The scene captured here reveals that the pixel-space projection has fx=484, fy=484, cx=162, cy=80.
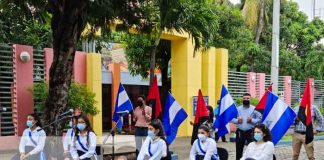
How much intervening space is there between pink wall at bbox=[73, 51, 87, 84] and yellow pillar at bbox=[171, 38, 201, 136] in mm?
4791

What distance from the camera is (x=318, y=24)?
1337 inches

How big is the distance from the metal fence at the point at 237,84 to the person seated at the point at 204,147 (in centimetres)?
1456

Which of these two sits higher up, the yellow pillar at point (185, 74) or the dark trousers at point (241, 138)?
the yellow pillar at point (185, 74)

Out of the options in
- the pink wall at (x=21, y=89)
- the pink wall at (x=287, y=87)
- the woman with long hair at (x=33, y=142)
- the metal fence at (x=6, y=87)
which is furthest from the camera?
the pink wall at (x=287, y=87)

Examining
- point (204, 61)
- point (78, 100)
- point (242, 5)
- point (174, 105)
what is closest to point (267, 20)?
point (242, 5)

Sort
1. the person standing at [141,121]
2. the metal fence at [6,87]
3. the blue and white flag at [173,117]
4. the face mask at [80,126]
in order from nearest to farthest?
the face mask at [80,126] < the blue and white flag at [173,117] < the person standing at [141,121] < the metal fence at [6,87]

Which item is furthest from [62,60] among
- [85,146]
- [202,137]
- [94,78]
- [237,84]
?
[237,84]

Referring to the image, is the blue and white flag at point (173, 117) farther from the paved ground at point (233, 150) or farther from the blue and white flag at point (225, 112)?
the paved ground at point (233, 150)

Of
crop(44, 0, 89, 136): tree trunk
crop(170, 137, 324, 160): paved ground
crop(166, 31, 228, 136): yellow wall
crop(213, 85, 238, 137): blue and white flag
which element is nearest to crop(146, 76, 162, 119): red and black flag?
crop(213, 85, 238, 137): blue and white flag

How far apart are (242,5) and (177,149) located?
1883 centimetres

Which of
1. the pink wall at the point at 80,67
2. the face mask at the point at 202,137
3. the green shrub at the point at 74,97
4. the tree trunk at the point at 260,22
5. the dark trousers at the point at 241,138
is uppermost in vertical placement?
the tree trunk at the point at 260,22

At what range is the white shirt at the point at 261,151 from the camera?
7.07 meters

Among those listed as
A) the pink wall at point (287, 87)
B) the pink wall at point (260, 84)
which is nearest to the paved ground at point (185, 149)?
the pink wall at point (260, 84)

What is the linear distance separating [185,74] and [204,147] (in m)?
11.7
